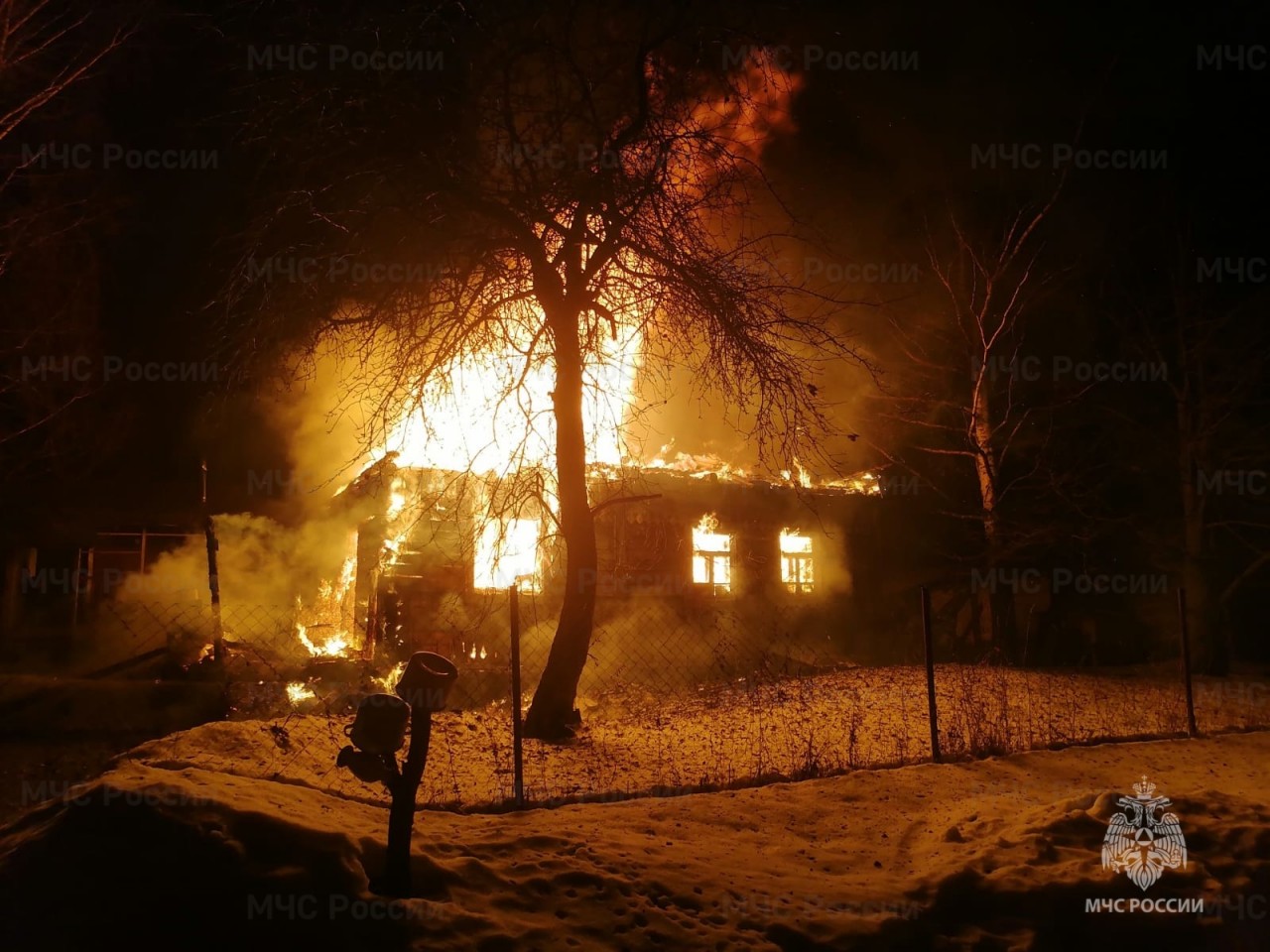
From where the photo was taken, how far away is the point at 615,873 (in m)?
4.70

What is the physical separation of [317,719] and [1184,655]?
→ 9317 millimetres

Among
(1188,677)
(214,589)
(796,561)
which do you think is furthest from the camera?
(796,561)

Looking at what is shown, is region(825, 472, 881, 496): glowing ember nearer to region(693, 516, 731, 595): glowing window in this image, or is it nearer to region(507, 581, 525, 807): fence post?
region(693, 516, 731, 595): glowing window

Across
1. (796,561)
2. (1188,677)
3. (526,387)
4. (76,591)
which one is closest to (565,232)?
(526,387)

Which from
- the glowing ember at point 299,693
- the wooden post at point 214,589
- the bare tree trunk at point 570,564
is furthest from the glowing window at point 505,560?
the bare tree trunk at point 570,564

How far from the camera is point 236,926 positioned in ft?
11.8

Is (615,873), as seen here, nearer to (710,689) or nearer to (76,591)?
(710,689)

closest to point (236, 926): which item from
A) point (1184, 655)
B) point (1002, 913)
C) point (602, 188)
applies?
point (1002, 913)

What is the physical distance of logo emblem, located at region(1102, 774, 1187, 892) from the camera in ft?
16.2

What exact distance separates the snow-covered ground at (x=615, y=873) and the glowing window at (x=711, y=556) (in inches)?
431

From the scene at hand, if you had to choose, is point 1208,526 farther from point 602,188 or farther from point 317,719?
point 317,719

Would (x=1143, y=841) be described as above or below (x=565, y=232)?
below

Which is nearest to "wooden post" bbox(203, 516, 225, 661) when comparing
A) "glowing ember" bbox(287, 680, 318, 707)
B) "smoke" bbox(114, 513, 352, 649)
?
"glowing ember" bbox(287, 680, 318, 707)

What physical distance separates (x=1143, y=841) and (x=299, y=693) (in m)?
8.76
